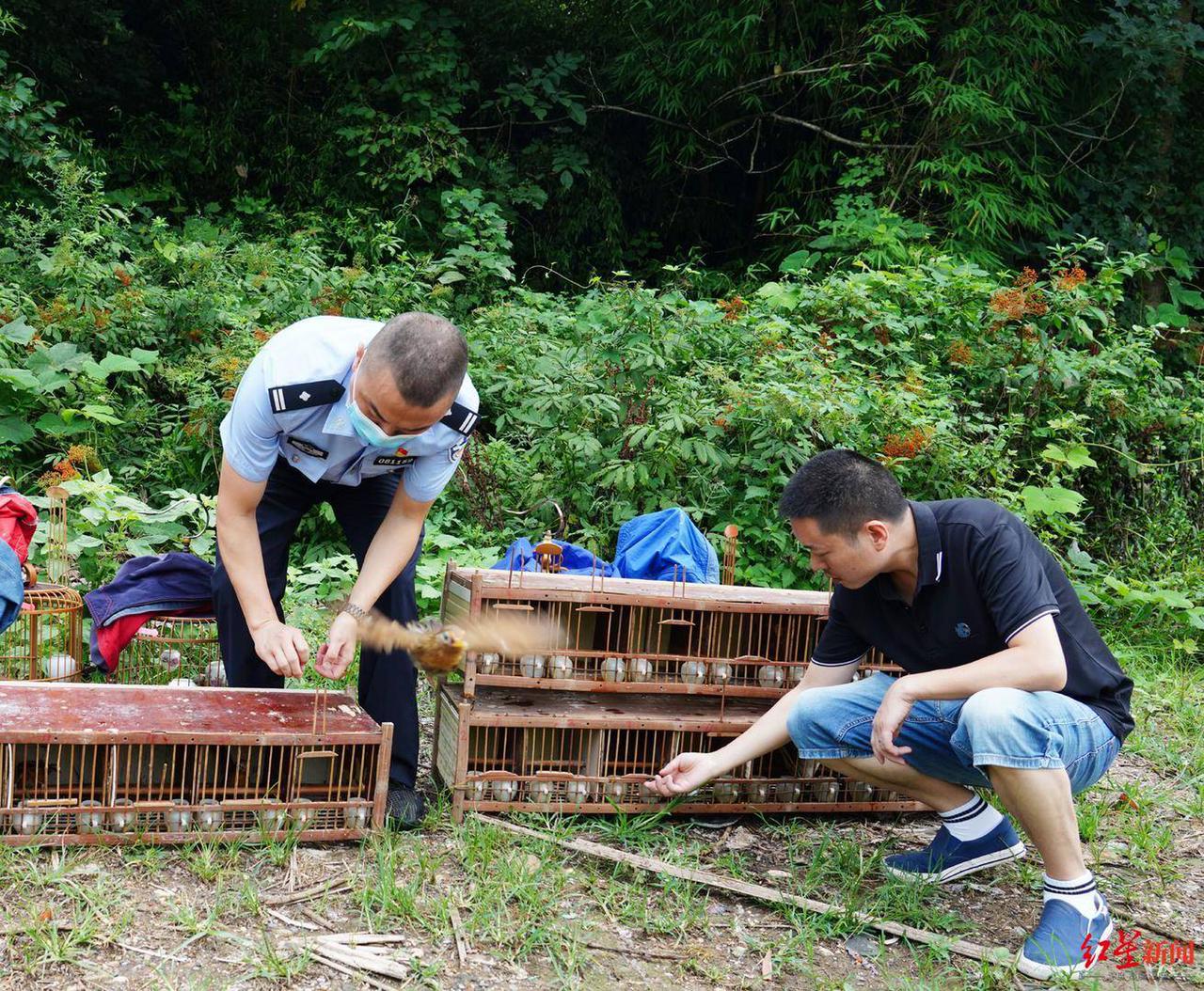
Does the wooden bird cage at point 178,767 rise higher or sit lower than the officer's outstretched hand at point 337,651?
lower

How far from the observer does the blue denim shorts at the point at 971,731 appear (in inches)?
94.9

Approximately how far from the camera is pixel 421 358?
2346 mm

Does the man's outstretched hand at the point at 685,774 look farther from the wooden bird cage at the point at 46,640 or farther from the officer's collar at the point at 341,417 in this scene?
the wooden bird cage at the point at 46,640

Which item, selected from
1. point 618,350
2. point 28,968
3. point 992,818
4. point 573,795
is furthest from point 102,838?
point 618,350

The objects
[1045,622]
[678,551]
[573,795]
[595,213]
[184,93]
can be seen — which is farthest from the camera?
[595,213]

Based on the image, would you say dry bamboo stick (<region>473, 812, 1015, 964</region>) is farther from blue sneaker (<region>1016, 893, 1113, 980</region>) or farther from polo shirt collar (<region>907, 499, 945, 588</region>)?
polo shirt collar (<region>907, 499, 945, 588</region>)

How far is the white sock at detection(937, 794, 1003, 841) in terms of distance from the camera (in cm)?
282

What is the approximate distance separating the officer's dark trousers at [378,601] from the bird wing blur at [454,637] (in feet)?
0.26

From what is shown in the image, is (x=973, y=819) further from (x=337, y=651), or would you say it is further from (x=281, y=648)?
(x=281, y=648)

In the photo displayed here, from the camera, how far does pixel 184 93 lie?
872cm

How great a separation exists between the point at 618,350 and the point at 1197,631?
314 centimetres

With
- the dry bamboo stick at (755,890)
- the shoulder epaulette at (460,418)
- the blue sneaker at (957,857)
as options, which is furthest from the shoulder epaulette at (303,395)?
the blue sneaker at (957,857)

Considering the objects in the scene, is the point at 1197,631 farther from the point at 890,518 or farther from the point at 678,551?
the point at 890,518

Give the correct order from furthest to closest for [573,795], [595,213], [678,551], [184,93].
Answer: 1. [595,213]
2. [184,93]
3. [678,551]
4. [573,795]
